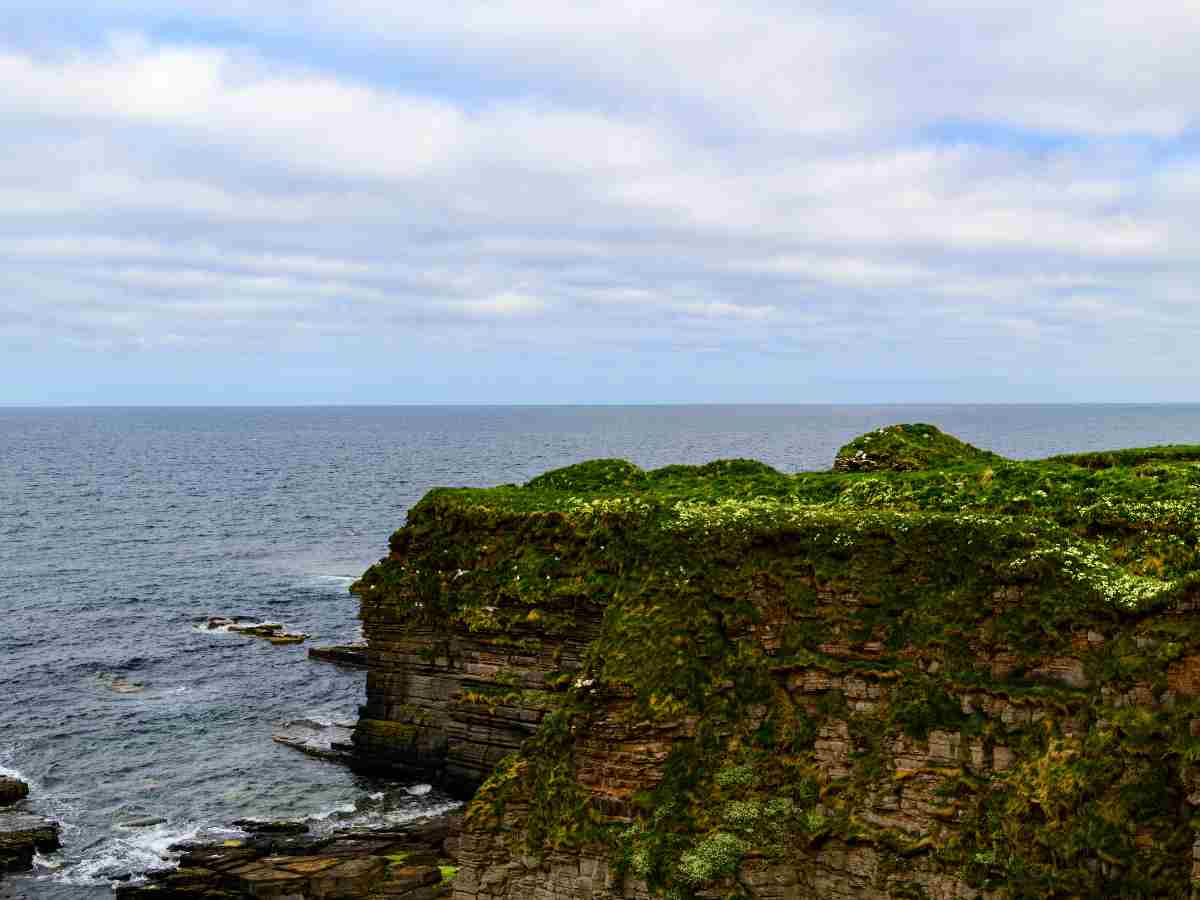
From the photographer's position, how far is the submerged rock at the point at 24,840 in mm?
35844

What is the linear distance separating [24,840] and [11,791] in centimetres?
499

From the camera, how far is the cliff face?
22047mm

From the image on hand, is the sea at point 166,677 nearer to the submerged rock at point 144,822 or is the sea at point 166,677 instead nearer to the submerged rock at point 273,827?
the submerged rock at point 144,822

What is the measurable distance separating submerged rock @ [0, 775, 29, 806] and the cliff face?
899 inches

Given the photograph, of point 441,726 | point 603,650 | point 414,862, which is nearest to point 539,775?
point 603,650

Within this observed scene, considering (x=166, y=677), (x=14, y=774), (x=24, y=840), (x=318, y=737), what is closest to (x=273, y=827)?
(x=24, y=840)

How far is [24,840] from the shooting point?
120 ft

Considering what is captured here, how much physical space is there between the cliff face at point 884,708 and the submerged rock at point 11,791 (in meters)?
22.8

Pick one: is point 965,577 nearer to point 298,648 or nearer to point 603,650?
point 603,650

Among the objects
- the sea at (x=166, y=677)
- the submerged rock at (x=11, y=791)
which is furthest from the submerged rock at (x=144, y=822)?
the submerged rock at (x=11, y=791)

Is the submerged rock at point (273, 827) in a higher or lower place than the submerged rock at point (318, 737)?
lower

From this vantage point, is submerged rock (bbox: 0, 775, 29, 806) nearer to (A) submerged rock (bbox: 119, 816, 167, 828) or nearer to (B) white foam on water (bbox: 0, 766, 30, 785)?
(B) white foam on water (bbox: 0, 766, 30, 785)

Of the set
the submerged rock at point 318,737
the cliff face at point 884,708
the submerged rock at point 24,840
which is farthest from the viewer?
the submerged rock at point 318,737

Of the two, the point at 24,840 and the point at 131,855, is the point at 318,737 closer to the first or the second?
the point at 131,855
